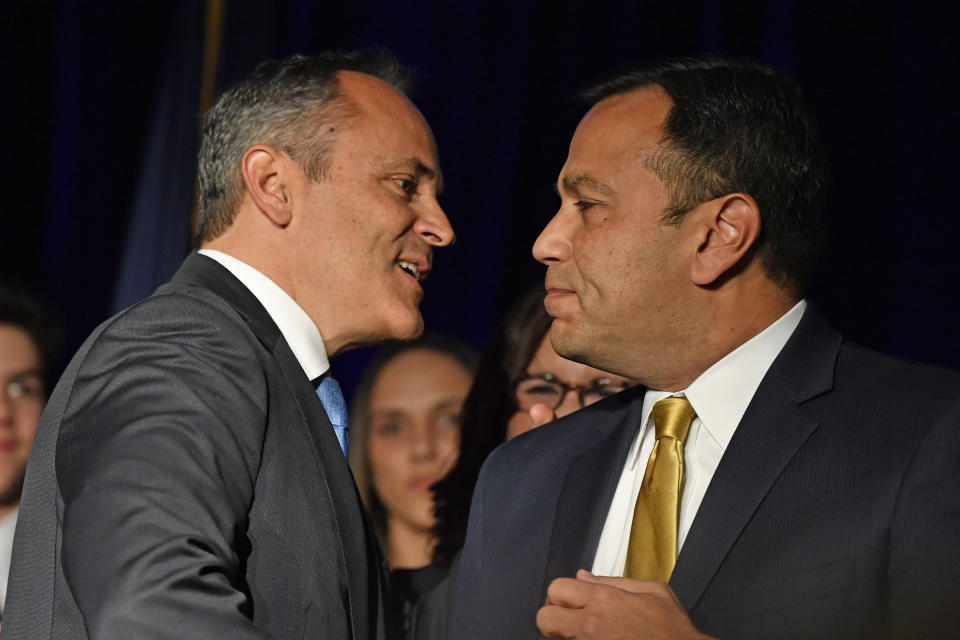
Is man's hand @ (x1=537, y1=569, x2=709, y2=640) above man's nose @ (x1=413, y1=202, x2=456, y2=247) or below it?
below

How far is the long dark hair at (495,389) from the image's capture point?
9.55 ft

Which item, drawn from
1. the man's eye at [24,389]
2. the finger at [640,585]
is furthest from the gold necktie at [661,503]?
the man's eye at [24,389]

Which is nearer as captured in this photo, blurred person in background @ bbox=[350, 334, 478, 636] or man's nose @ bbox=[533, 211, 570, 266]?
man's nose @ bbox=[533, 211, 570, 266]

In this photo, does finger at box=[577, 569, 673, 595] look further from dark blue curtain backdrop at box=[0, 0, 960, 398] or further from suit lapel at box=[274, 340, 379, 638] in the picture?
dark blue curtain backdrop at box=[0, 0, 960, 398]

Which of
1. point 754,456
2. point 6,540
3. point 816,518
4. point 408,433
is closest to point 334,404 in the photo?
point 754,456

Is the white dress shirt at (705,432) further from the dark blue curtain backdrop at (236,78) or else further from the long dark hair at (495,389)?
the dark blue curtain backdrop at (236,78)

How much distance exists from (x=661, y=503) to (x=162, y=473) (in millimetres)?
740

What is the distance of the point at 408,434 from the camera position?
3.37 meters

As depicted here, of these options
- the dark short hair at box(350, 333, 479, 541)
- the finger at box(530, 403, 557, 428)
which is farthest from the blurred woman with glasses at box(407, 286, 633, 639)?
the dark short hair at box(350, 333, 479, 541)

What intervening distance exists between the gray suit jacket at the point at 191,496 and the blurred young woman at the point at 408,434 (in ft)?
4.58

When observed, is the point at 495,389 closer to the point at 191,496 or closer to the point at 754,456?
the point at 754,456

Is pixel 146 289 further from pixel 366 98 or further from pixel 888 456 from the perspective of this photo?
pixel 888 456

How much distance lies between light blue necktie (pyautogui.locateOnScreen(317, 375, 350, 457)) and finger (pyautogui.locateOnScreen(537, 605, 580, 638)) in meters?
0.61

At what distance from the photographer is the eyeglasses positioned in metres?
2.86
